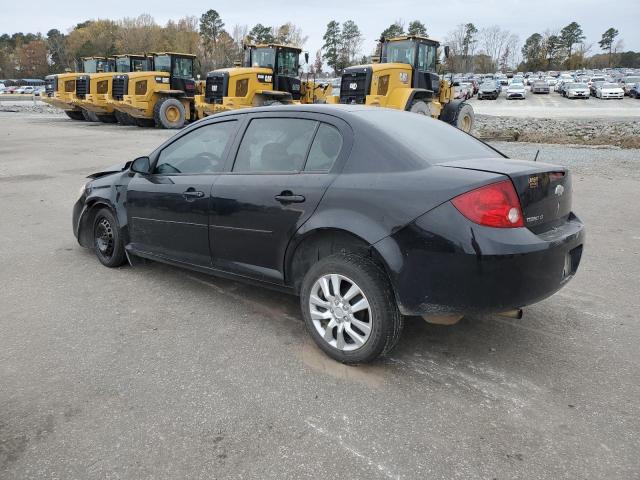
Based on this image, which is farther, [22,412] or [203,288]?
[203,288]

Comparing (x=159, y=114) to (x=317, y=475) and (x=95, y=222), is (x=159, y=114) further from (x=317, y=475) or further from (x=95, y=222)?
(x=317, y=475)

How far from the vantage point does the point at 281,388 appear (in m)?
3.06

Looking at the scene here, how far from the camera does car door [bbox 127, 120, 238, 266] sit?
4148mm

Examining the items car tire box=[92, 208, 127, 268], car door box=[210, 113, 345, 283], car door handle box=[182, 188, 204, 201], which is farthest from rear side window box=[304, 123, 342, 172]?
car tire box=[92, 208, 127, 268]

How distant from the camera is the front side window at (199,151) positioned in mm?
4184

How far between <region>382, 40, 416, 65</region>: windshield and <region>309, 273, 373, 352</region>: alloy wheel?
1417 centimetres

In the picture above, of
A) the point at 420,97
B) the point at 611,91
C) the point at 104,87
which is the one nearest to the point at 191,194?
the point at 420,97

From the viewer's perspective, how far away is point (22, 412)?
9.28 feet

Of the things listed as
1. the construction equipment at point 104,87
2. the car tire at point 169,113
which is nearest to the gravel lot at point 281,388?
the car tire at point 169,113

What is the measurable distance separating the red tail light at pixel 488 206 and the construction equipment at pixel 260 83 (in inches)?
667

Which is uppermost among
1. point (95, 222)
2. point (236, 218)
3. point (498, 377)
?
point (236, 218)

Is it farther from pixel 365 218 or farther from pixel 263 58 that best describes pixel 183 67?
pixel 365 218

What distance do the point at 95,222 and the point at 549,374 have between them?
4.28 m

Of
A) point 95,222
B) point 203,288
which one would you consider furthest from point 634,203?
point 95,222
